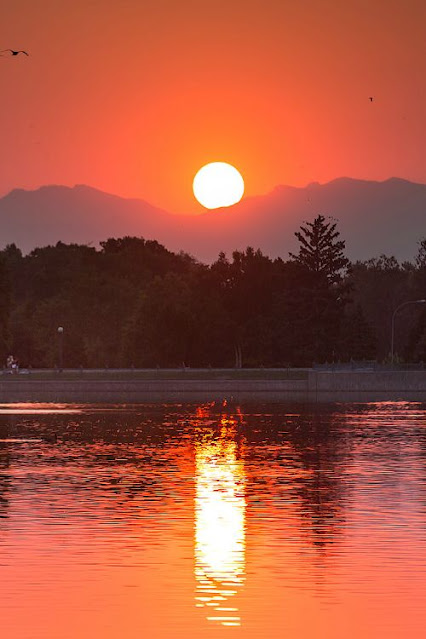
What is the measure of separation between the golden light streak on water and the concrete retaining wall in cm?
7177

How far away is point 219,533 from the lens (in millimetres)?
25484

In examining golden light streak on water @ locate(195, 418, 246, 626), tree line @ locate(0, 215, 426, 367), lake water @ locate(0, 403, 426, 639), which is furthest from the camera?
tree line @ locate(0, 215, 426, 367)

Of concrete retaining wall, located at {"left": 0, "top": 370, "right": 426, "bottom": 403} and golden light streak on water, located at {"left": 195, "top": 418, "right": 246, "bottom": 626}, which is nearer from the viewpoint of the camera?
golden light streak on water, located at {"left": 195, "top": 418, "right": 246, "bottom": 626}

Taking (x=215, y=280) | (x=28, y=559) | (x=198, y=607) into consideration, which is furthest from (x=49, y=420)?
(x=215, y=280)

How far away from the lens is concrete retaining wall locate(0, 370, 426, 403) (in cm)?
11897

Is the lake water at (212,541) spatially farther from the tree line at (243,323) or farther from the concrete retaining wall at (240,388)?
the tree line at (243,323)

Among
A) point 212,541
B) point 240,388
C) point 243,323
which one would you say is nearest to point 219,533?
point 212,541

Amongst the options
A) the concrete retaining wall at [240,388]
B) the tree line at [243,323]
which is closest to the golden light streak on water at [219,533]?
the concrete retaining wall at [240,388]

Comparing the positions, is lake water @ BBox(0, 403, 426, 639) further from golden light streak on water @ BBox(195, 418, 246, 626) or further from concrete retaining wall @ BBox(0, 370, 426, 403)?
concrete retaining wall @ BBox(0, 370, 426, 403)

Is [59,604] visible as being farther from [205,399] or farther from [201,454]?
[205,399]

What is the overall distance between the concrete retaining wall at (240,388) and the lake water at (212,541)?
66.9 metres

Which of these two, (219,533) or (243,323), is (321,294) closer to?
(243,323)

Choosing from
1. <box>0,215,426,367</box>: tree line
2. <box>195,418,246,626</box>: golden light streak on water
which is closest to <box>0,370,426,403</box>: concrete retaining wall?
<box>0,215,426,367</box>: tree line

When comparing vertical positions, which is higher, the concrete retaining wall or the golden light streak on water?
the concrete retaining wall
